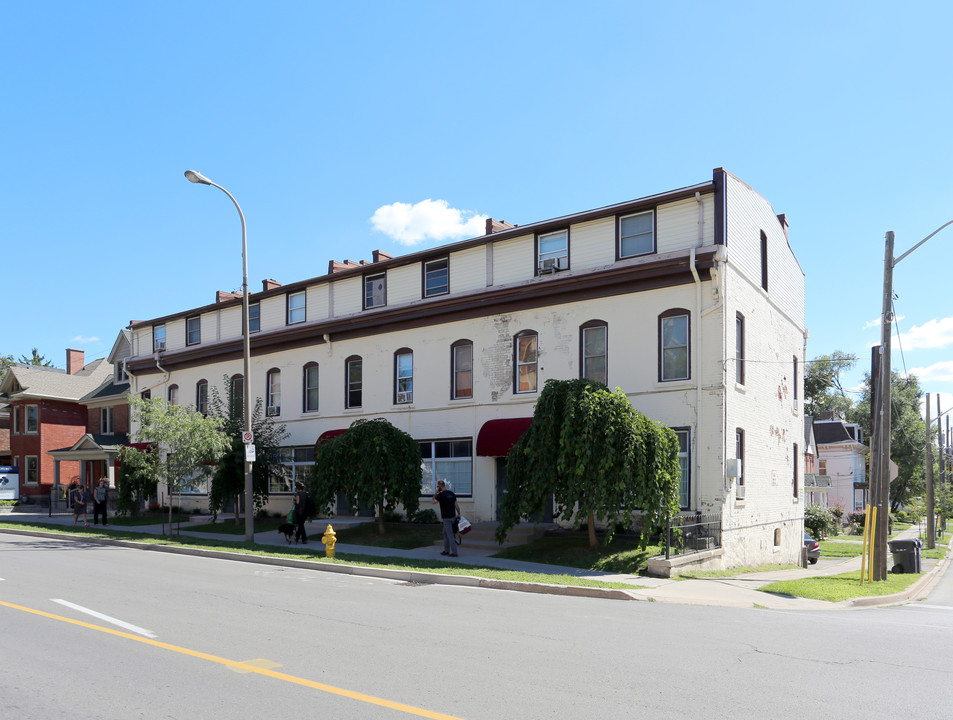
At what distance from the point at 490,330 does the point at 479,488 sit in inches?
185

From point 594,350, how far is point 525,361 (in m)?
2.25

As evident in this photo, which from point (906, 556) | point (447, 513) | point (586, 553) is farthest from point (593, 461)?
point (906, 556)

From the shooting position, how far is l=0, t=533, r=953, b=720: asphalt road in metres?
6.29

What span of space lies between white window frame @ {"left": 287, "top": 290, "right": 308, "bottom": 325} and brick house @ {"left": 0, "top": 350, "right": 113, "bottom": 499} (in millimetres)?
23460

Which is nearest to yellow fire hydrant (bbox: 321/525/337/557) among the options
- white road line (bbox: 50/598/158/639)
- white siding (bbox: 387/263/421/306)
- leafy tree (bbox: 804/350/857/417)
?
white road line (bbox: 50/598/158/639)

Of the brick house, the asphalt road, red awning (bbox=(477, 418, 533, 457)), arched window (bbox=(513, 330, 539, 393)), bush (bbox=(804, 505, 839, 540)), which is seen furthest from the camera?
the brick house

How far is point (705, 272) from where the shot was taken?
20250mm

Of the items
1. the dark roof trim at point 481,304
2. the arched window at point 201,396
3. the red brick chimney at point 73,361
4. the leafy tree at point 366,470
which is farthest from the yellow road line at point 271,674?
the red brick chimney at point 73,361

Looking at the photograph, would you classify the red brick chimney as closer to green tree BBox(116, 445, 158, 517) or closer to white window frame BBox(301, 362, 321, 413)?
green tree BBox(116, 445, 158, 517)

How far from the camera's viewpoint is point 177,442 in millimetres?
23562

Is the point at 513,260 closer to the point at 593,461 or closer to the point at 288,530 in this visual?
the point at 593,461

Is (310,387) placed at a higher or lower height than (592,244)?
lower

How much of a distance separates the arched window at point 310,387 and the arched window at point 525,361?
29.7ft

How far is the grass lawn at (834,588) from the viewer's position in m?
14.4
